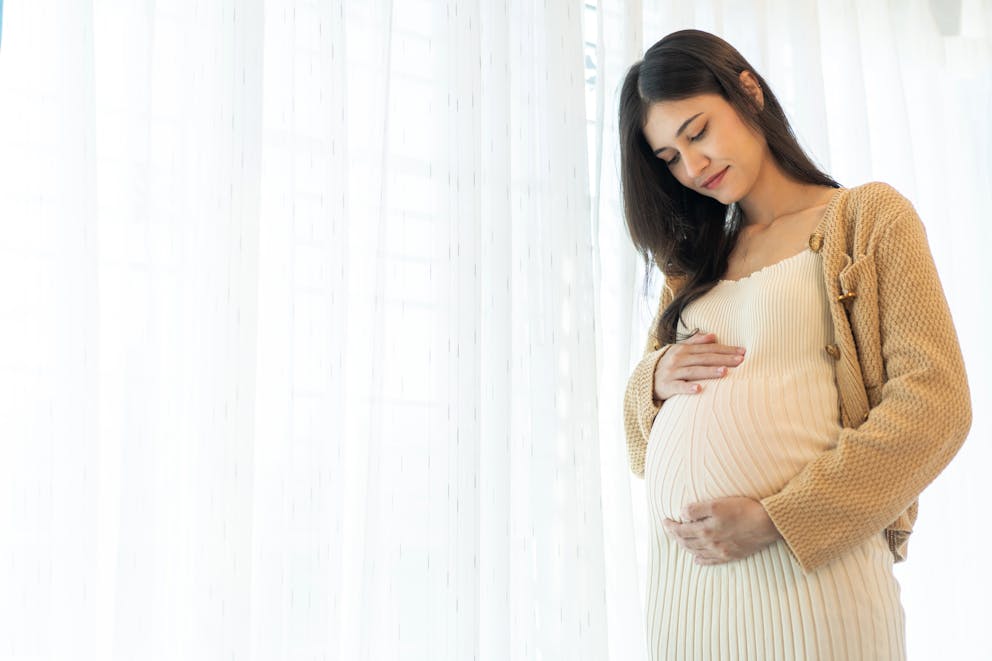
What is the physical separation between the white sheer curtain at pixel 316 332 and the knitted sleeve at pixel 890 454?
47 centimetres

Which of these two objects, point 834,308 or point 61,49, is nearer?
point 834,308

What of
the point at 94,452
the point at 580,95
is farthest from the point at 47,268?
the point at 580,95

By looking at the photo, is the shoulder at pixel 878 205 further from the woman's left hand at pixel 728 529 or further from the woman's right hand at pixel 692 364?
the woman's left hand at pixel 728 529

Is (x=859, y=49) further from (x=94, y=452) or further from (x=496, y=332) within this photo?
(x=94, y=452)

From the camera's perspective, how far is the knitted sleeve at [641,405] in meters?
1.28

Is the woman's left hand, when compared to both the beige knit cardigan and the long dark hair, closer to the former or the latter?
the beige knit cardigan

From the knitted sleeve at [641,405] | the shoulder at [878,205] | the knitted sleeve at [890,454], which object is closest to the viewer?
the knitted sleeve at [890,454]

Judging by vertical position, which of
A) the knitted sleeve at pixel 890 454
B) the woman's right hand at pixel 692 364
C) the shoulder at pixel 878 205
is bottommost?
the knitted sleeve at pixel 890 454

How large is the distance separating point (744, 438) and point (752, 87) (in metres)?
0.48

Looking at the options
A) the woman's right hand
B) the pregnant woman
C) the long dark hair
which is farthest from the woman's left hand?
the long dark hair

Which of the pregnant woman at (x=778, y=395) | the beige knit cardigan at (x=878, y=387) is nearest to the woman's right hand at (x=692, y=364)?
the pregnant woman at (x=778, y=395)

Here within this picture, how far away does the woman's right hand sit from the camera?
119cm

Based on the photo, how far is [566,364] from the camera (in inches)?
59.2

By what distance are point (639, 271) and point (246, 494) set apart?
0.72 m
